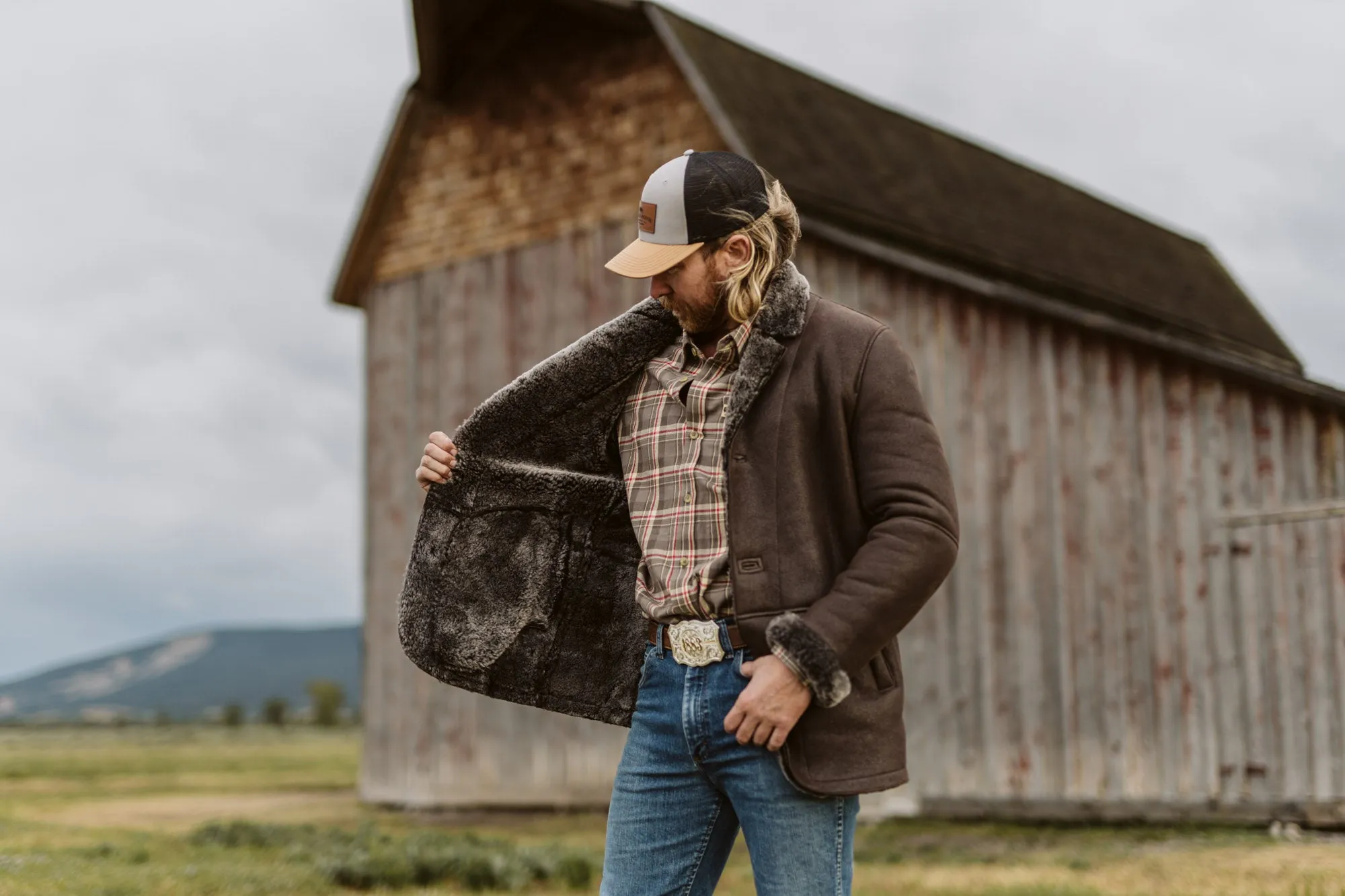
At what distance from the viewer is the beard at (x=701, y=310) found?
2.74 metres

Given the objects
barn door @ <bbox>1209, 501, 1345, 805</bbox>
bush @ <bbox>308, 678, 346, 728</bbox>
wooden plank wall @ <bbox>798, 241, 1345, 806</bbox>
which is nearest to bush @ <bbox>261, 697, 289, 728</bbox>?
bush @ <bbox>308, 678, 346, 728</bbox>

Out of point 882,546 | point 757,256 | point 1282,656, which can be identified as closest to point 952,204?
point 1282,656

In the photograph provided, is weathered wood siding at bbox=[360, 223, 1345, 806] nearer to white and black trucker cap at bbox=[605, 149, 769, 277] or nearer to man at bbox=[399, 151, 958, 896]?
man at bbox=[399, 151, 958, 896]

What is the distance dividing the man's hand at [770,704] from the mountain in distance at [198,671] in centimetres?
6333

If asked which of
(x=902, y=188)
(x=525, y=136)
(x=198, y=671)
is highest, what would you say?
(x=525, y=136)

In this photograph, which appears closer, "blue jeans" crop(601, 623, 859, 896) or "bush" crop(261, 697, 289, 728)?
"blue jeans" crop(601, 623, 859, 896)

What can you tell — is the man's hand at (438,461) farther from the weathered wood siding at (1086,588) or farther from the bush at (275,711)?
the bush at (275,711)

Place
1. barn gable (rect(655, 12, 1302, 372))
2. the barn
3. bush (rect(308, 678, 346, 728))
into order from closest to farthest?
the barn → barn gable (rect(655, 12, 1302, 372)) → bush (rect(308, 678, 346, 728))

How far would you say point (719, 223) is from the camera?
2.68 metres

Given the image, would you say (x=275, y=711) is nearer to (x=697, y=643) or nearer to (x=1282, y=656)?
(x=1282, y=656)

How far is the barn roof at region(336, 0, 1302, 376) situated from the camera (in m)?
10.7

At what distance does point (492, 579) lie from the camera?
3.18 m

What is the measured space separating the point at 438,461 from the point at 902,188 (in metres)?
10.1

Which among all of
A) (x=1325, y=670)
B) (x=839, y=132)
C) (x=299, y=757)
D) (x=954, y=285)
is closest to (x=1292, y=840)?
(x=1325, y=670)
